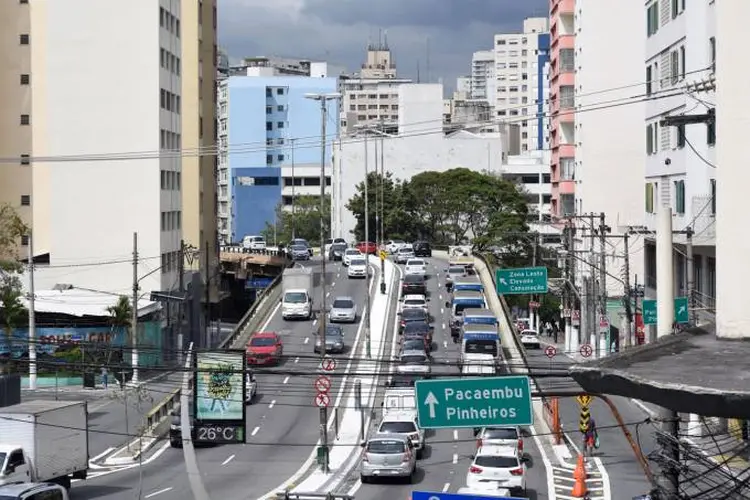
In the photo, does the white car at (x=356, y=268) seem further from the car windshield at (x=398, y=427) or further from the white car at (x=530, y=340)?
the car windshield at (x=398, y=427)

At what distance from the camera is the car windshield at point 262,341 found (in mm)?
55528

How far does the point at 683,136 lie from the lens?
43750mm

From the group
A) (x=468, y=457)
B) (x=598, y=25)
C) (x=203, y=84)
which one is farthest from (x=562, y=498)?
(x=203, y=84)

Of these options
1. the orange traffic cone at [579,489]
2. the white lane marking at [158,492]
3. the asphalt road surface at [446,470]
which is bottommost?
the asphalt road surface at [446,470]

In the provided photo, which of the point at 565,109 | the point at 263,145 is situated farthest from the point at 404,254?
the point at 263,145

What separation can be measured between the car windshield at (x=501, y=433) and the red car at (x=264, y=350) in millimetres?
16323

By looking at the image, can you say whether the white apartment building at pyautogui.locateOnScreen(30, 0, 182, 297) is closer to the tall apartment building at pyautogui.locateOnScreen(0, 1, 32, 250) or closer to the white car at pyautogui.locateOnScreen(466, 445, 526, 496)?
the tall apartment building at pyautogui.locateOnScreen(0, 1, 32, 250)

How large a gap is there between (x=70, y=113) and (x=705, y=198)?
37462 millimetres

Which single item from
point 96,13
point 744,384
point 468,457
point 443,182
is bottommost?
point 468,457

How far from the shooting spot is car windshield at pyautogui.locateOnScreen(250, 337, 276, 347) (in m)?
55.5

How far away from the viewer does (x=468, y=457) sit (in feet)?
131

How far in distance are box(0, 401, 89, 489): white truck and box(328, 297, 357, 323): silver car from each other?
33.0 m

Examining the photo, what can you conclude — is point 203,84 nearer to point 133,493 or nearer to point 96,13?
point 96,13

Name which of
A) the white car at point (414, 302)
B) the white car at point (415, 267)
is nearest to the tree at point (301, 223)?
the white car at point (415, 267)
